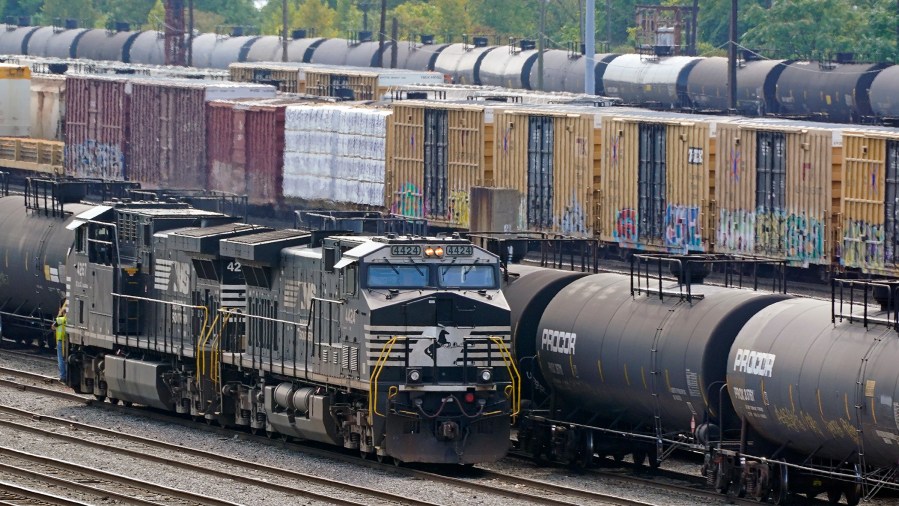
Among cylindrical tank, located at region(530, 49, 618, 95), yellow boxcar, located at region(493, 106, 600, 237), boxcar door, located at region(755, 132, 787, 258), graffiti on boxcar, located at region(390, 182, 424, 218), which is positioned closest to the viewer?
boxcar door, located at region(755, 132, 787, 258)

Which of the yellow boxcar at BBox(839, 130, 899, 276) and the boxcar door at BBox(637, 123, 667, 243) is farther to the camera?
the boxcar door at BBox(637, 123, 667, 243)

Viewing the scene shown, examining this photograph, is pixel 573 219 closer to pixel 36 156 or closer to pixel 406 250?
pixel 406 250

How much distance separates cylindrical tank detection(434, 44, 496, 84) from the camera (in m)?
74.8

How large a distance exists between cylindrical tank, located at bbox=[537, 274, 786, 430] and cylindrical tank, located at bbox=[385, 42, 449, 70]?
187 feet

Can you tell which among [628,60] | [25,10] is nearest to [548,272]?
[628,60]

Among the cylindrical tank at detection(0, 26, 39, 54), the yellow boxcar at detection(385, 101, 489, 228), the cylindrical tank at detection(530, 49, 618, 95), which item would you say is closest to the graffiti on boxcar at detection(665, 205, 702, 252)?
the yellow boxcar at detection(385, 101, 489, 228)

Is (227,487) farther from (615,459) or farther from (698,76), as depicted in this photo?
(698,76)

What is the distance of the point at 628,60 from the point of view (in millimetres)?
68750

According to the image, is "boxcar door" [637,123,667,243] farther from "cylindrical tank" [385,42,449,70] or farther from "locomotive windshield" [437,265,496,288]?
"cylindrical tank" [385,42,449,70]

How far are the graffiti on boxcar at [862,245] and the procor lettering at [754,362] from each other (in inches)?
447

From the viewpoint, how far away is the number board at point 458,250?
21.2m

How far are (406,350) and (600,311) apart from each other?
2.56 m

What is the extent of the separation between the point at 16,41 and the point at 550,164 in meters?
66.7

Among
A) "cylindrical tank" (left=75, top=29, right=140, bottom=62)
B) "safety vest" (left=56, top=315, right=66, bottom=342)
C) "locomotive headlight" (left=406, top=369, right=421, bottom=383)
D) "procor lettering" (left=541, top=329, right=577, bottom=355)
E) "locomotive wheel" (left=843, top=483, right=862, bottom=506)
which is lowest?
"locomotive wheel" (left=843, top=483, right=862, bottom=506)
